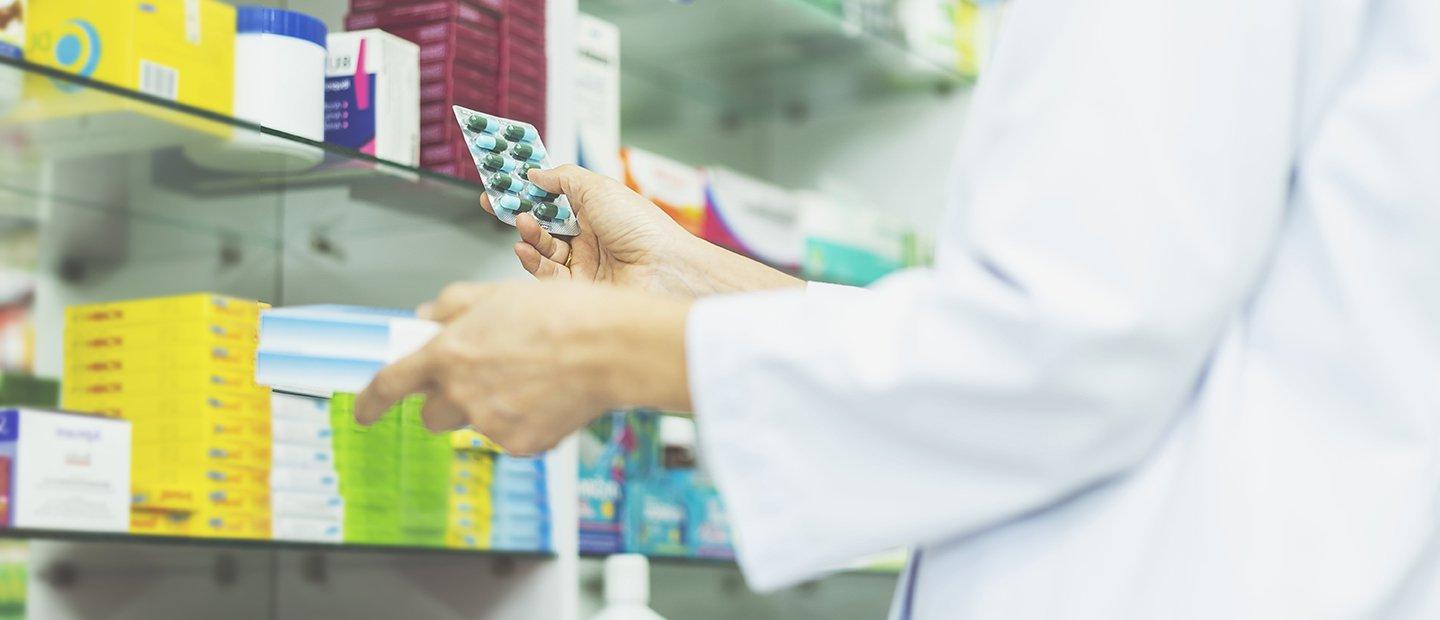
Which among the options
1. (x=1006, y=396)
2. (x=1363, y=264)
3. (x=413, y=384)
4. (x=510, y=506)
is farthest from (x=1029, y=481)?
(x=510, y=506)

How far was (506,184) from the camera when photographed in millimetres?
936

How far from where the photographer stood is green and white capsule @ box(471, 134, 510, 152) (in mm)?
938

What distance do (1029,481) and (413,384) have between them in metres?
0.29

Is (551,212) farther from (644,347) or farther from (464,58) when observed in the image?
(464,58)

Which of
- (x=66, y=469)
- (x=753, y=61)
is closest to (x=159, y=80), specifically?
(x=66, y=469)

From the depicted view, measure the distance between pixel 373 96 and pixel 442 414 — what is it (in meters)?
0.42

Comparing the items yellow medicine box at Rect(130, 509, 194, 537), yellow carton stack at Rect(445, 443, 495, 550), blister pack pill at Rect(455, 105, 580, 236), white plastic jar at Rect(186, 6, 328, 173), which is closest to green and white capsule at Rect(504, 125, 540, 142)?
blister pack pill at Rect(455, 105, 580, 236)

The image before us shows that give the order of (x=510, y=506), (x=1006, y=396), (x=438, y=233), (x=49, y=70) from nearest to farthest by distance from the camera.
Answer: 1. (x=1006, y=396)
2. (x=49, y=70)
3. (x=438, y=233)
4. (x=510, y=506)

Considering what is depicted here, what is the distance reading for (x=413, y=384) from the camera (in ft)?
2.44

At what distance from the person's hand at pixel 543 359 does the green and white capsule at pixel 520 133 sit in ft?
0.79

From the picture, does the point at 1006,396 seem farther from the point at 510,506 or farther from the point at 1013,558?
the point at 510,506

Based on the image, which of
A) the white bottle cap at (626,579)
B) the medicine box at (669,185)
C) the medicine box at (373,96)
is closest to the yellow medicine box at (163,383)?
the medicine box at (373,96)

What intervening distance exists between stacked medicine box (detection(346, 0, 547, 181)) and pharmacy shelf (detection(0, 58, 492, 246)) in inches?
2.1

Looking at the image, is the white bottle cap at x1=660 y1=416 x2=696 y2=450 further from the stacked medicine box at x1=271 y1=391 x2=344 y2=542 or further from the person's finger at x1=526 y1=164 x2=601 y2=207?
the person's finger at x1=526 y1=164 x2=601 y2=207
